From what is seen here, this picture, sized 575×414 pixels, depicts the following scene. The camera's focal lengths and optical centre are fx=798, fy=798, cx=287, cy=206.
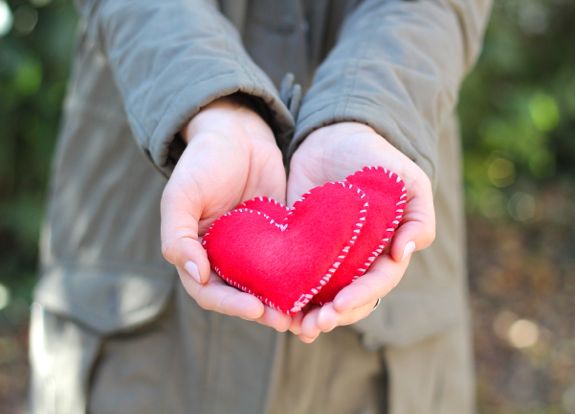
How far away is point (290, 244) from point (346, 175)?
13cm

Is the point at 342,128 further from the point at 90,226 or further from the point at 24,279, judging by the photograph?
the point at 24,279

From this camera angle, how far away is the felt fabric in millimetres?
967

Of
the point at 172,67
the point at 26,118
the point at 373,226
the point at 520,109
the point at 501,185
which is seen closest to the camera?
the point at 373,226

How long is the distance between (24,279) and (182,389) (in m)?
1.67

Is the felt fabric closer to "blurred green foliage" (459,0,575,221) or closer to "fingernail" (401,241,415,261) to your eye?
"fingernail" (401,241,415,261)

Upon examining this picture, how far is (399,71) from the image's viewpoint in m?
1.13

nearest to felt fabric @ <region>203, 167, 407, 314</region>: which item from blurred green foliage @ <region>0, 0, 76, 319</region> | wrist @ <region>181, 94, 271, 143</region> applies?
wrist @ <region>181, 94, 271, 143</region>

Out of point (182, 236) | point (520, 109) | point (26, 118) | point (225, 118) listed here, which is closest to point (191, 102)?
point (225, 118)

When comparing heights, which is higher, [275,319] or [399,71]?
[399,71]

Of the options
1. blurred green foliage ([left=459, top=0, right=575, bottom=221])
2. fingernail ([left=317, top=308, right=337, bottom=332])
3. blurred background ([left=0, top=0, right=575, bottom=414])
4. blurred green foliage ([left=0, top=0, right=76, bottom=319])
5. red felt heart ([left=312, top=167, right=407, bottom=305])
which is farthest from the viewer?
blurred green foliage ([left=459, top=0, right=575, bottom=221])

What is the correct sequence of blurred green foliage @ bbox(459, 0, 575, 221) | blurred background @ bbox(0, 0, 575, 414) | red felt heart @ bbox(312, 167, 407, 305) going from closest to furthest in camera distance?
red felt heart @ bbox(312, 167, 407, 305) < blurred background @ bbox(0, 0, 575, 414) < blurred green foliage @ bbox(459, 0, 575, 221)

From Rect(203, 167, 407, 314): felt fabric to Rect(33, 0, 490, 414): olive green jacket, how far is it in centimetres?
9

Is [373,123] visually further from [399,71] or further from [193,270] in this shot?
[193,270]

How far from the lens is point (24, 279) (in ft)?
9.12
